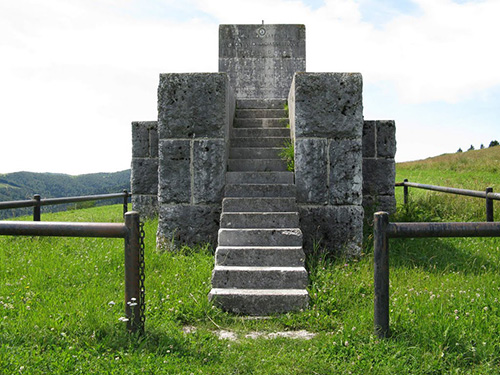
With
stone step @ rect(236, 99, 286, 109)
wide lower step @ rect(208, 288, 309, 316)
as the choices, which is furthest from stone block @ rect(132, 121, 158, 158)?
wide lower step @ rect(208, 288, 309, 316)

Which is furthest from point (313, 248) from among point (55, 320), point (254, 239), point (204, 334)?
point (55, 320)

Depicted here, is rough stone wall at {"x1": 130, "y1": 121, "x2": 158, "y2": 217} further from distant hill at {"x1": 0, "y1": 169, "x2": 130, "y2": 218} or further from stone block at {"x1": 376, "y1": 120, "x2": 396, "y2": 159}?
distant hill at {"x1": 0, "y1": 169, "x2": 130, "y2": 218}

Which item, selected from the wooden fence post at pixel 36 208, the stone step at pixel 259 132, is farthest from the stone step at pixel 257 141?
the wooden fence post at pixel 36 208

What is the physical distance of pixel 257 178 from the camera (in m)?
5.61

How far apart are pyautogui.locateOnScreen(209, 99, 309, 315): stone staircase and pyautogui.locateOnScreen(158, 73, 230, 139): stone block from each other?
0.75 meters

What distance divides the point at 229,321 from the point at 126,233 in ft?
4.43

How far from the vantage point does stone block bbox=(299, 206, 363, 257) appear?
17.2ft

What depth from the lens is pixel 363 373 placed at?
2.64 m

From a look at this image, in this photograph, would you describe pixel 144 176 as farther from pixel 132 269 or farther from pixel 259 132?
pixel 132 269

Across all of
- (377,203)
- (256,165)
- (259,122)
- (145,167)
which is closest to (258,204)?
(256,165)

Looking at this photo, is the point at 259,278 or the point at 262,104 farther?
the point at 262,104

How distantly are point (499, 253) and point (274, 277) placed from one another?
3378 mm

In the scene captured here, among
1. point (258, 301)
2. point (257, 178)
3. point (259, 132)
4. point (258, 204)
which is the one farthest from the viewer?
point (259, 132)

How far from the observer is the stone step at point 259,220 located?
15.9 feet
